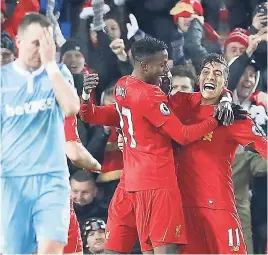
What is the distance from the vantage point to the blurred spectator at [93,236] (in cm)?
804

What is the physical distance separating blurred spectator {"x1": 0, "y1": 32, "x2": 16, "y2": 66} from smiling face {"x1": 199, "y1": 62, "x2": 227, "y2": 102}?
2.22 m

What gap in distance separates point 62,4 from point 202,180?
3.12m

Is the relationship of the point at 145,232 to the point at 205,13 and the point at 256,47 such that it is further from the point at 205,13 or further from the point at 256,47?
the point at 205,13

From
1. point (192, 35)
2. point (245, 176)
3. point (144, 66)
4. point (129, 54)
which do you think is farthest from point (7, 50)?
point (245, 176)

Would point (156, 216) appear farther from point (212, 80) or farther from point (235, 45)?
point (235, 45)

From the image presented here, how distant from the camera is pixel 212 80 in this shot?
6469mm

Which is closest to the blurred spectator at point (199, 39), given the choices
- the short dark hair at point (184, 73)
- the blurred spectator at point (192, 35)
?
the blurred spectator at point (192, 35)

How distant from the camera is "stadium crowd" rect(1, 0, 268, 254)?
8.25 m

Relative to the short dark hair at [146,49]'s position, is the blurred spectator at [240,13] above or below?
above

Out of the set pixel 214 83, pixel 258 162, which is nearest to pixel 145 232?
pixel 214 83

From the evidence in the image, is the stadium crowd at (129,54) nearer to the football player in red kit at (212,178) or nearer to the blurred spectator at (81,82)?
the blurred spectator at (81,82)

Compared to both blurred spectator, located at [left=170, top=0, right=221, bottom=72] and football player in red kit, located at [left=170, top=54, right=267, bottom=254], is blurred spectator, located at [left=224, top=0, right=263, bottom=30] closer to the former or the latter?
blurred spectator, located at [left=170, top=0, right=221, bottom=72]

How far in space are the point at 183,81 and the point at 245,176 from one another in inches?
Answer: 43.0

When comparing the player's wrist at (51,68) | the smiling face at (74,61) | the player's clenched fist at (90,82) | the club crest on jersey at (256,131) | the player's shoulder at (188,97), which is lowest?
the club crest on jersey at (256,131)
